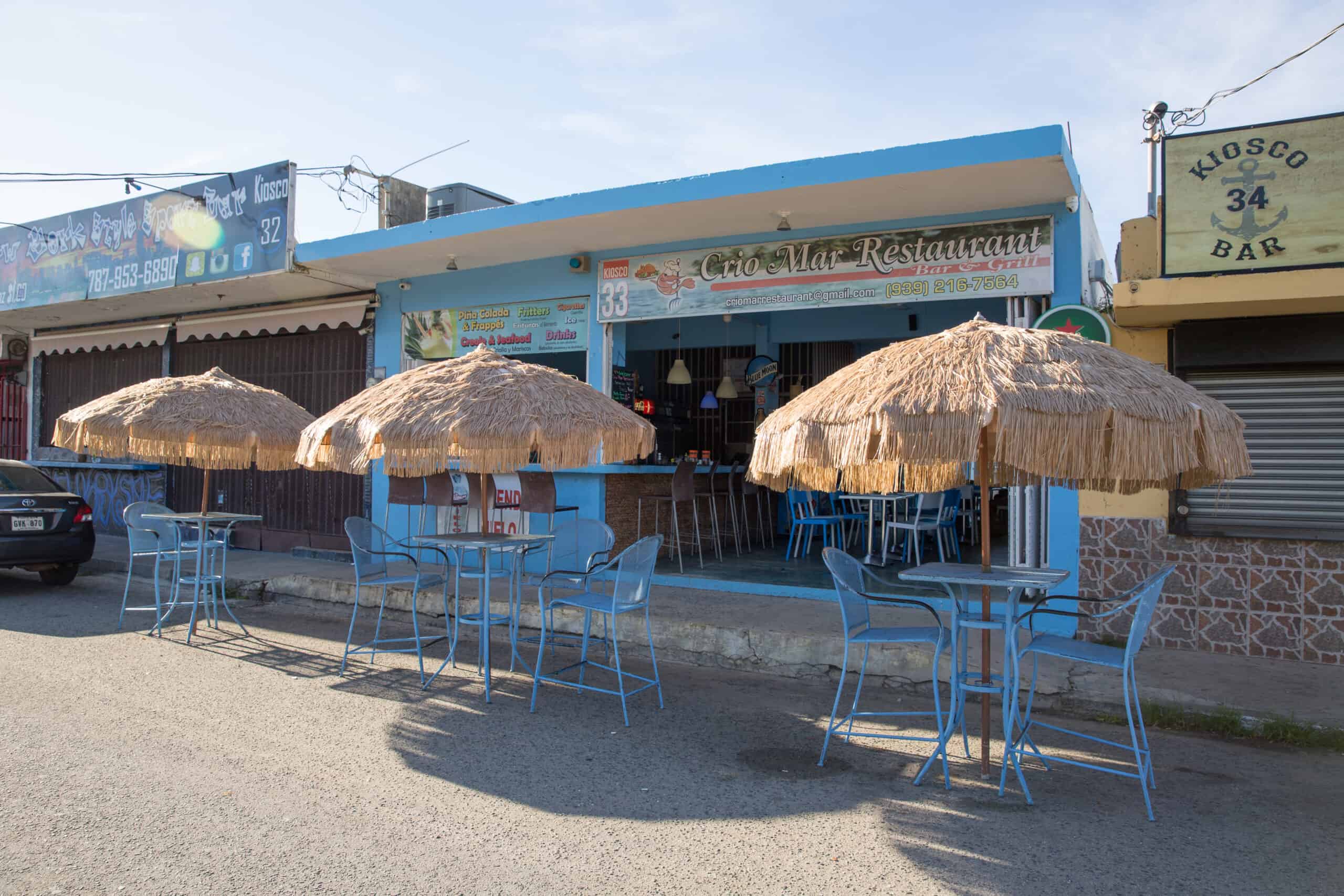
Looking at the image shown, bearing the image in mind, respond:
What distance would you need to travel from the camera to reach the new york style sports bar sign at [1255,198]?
6.11 meters

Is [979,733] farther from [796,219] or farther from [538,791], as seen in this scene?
[796,219]

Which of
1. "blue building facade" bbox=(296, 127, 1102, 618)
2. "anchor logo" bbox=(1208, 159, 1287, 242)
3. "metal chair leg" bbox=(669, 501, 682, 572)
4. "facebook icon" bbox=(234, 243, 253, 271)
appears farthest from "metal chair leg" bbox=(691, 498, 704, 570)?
"facebook icon" bbox=(234, 243, 253, 271)

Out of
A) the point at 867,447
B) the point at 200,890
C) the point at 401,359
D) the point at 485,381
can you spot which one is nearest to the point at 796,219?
the point at 485,381

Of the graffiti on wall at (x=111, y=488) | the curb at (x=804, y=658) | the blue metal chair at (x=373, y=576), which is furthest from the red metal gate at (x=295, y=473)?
the blue metal chair at (x=373, y=576)

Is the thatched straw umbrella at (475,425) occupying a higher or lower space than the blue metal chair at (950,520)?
higher

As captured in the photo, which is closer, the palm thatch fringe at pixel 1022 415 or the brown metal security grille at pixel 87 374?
the palm thatch fringe at pixel 1022 415

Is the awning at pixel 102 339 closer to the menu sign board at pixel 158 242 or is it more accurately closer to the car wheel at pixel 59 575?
the menu sign board at pixel 158 242

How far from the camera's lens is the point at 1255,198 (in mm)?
6316

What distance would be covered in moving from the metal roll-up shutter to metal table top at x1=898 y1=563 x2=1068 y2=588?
3.03 m

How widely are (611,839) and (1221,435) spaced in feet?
10.2

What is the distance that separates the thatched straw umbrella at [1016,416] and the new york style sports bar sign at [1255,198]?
278cm

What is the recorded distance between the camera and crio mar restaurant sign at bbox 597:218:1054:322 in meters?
7.30

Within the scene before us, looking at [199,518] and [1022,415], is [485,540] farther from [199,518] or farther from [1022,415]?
[1022,415]

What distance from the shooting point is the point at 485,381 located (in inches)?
232
